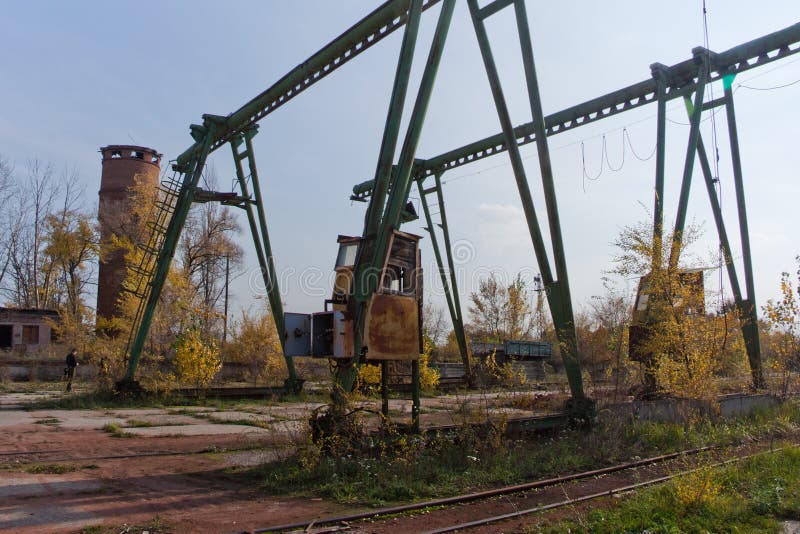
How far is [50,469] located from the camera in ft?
24.2

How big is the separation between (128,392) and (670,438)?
1290 centimetres

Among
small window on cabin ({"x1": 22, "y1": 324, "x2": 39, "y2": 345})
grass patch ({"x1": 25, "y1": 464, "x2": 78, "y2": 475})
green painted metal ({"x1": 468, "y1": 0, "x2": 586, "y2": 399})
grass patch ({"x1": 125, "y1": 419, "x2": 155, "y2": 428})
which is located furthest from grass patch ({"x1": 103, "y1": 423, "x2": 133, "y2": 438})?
small window on cabin ({"x1": 22, "y1": 324, "x2": 39, "y2": 345})

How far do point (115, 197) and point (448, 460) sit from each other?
37.5 meters

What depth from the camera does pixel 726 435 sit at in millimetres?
10609

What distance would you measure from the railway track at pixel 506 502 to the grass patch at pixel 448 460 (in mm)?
359

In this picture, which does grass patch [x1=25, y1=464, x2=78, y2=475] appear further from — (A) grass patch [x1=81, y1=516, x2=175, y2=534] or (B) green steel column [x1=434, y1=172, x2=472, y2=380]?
(B) green steel column [x1=434, y1=172, x2=472, y2=380]

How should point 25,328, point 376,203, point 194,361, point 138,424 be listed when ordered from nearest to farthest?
point 376,203
point 138,424
point 194,361
point 25,328

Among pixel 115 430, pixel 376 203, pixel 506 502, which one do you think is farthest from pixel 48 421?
pixel 506 502

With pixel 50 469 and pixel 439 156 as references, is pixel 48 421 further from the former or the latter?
pixel 439 156

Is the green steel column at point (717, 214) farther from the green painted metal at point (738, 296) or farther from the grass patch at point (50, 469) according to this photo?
the grass patch at point (50, 469)

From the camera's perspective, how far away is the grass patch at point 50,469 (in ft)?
23.7

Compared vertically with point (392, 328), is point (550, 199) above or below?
above

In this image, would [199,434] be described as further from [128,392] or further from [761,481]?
[761,481]

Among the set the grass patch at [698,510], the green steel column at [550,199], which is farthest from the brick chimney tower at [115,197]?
the grass patch at [698,510]
